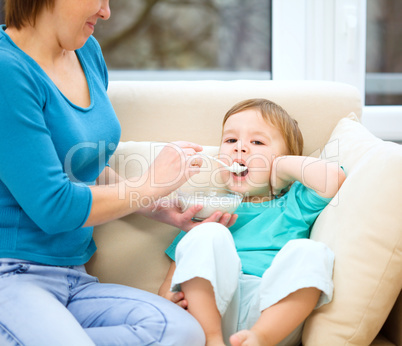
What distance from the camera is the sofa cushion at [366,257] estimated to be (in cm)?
117

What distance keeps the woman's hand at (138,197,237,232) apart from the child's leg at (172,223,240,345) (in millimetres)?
154

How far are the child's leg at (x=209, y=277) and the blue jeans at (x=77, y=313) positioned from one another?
0.16 ft

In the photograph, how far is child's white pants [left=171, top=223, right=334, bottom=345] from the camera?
1199 mm

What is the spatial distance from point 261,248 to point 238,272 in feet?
0.64

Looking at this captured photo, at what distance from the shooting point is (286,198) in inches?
62.7

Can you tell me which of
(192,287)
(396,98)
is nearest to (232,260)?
(192,287)

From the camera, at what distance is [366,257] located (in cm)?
118

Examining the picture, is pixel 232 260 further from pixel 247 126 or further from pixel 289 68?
pixel 289 68

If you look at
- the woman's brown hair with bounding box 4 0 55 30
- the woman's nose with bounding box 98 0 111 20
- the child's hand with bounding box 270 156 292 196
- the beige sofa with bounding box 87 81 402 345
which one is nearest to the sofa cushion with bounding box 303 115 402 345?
the beige sofa with bounding box 87 81 402 345

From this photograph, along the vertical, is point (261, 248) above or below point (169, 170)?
below

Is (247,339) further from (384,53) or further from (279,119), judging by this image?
(384,53)

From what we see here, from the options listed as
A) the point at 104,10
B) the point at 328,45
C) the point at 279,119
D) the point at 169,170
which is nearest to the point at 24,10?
the point at 104,10

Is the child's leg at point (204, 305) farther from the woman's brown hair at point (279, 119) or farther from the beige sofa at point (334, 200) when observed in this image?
the woman's brown hair at point (279, 119)

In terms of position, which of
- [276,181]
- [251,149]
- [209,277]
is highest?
[251,149]
